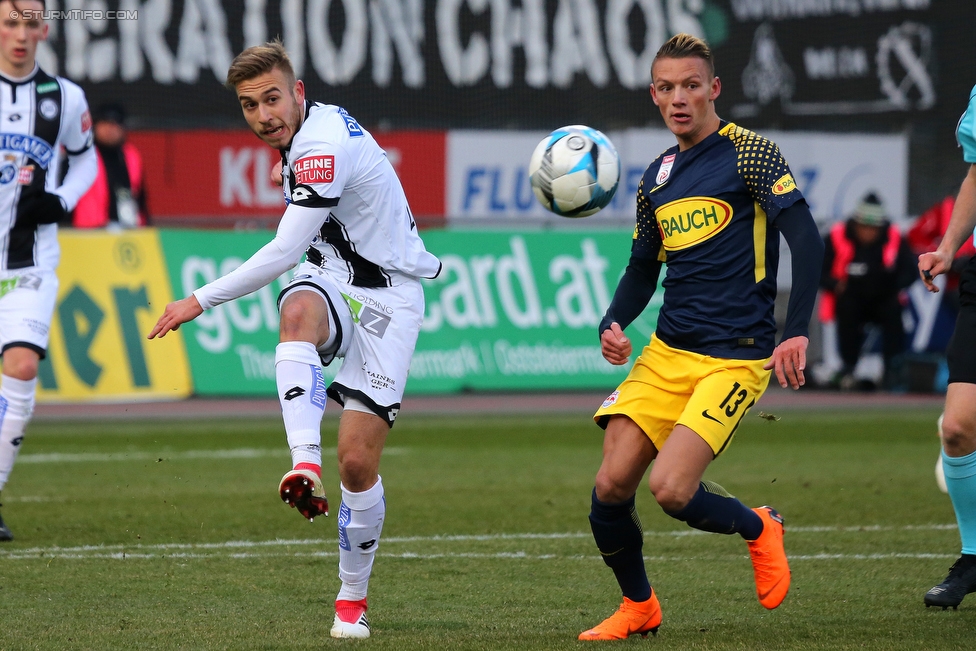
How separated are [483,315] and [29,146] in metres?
7.42

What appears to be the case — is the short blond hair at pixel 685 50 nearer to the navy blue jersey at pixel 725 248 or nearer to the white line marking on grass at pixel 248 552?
the navy blue jersey at pixel 725 248

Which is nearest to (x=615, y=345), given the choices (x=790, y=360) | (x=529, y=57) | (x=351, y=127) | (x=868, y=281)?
(x=790, y=360)

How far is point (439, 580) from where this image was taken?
6.12 m

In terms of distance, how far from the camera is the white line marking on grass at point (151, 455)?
34.0 feet

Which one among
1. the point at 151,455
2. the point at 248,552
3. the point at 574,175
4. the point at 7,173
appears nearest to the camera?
the point at 574,175

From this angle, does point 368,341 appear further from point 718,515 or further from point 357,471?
point 718,515

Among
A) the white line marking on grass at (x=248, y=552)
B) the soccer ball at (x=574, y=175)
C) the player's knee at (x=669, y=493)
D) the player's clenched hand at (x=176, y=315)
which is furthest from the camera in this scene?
the white line marking on grass at (x=248, y=552)

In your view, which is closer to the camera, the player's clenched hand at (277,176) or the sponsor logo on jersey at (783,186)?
the sponsor logo on jersey at (783,186)

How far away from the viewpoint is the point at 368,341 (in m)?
5.20

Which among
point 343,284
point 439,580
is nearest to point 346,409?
point 343,284

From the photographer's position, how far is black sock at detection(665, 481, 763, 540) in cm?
504

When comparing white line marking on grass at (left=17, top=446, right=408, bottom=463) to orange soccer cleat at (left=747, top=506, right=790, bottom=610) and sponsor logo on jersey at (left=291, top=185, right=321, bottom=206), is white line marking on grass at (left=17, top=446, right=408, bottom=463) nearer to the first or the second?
sponsor logo on jersey at (left=291, top=185, right=321, bottom=206)

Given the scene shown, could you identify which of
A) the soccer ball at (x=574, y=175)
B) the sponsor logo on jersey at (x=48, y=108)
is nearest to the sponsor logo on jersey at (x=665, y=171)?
the soccer ball at (x=574, y=175)

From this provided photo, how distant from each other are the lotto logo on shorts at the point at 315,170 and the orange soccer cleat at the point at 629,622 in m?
1.84
